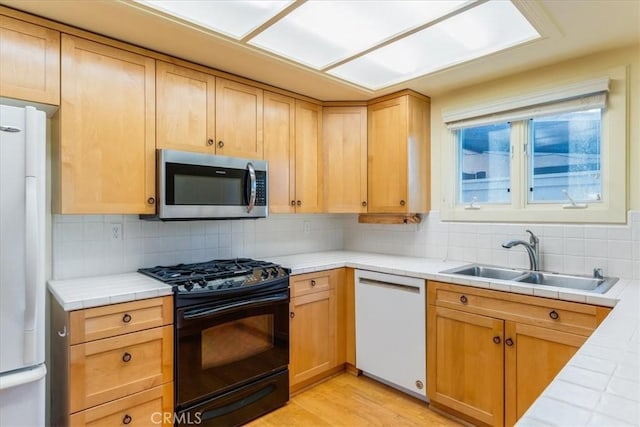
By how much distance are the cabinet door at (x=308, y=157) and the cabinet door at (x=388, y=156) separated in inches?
17.1

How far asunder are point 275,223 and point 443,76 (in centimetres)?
175

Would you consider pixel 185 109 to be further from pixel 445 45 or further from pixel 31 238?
pixel 445 45

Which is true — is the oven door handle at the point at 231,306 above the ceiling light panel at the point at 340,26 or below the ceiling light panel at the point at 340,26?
below

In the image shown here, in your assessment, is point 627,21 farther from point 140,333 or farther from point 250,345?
point 140,333

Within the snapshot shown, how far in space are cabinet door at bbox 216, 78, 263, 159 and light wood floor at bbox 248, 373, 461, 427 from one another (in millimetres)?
1752

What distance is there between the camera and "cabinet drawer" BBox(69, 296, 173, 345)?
5.32 ft

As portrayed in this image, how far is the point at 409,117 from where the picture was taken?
2.83 metres

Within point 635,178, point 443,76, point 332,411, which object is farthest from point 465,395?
point 443,76

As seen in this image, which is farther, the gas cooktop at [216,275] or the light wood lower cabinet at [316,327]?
the light wood lower cabinet at [316,327]

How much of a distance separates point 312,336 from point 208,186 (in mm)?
1301

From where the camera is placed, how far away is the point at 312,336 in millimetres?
2613

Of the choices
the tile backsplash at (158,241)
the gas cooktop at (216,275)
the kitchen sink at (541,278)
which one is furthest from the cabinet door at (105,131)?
the kitchen sink at (541,278)

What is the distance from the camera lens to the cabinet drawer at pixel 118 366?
64.0 inches

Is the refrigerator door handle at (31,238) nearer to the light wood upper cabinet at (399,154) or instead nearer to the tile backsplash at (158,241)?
the tile backsplash at (158,241)
